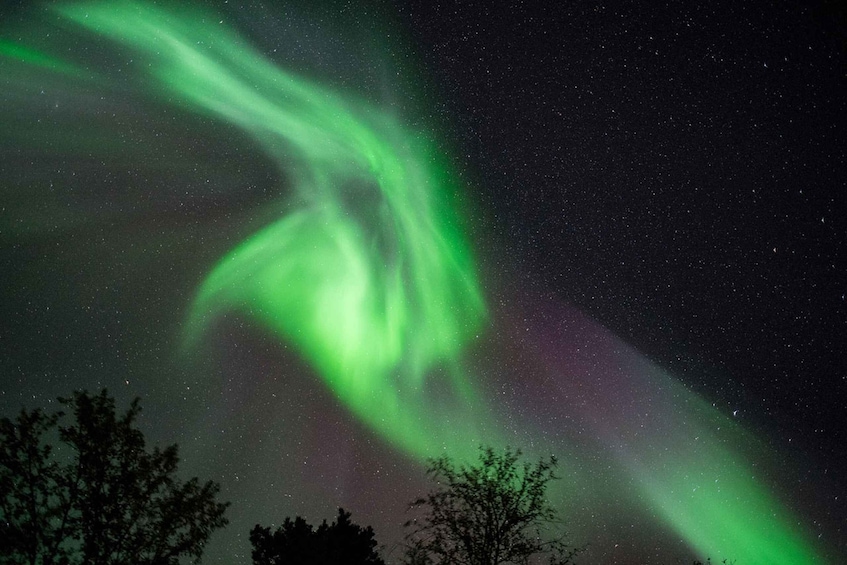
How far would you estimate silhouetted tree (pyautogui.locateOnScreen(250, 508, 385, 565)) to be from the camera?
24.7m

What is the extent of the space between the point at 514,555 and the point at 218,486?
33.8 ft

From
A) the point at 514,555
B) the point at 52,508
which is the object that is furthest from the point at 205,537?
the point at 514,555

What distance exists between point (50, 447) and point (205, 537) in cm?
470

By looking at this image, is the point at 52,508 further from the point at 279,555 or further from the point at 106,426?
the point at 279,555

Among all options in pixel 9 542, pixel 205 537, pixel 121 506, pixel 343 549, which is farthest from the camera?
pixel 343 549

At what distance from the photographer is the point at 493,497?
75.4 feet

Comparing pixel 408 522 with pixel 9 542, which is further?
pixel 408 522

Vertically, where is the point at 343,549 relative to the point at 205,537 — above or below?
above

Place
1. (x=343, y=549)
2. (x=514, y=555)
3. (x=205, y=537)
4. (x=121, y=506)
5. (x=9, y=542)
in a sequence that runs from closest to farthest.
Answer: (x=9, y=542), (x=121, y=506), (x=205, y=537), (x=514, y=555), (x=343, y=549)

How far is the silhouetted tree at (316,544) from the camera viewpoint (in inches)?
974

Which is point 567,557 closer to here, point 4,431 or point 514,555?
point 514,555

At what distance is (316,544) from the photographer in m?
25.1

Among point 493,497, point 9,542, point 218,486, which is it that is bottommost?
point 9,542

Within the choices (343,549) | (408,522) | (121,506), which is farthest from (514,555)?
(121,506)
